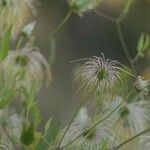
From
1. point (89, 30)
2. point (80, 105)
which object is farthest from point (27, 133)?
point (89, 30)

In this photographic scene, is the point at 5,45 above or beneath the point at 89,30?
beneath

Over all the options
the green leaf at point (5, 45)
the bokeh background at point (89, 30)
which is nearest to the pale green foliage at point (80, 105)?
the green leaf at point (5, 45)

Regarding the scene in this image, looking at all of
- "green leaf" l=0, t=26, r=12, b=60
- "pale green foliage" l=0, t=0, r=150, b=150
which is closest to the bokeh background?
"pale green foliage" l=0, t=0, r=150, b=150

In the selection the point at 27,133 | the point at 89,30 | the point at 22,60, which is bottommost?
the point at 27,133

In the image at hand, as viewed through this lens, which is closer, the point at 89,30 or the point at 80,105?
the point at 80,105

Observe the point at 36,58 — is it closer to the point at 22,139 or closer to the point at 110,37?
the point at 22,139

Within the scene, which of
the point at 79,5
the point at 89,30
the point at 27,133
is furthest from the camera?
the point at 89,30

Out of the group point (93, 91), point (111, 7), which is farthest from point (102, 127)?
point (111, 7)

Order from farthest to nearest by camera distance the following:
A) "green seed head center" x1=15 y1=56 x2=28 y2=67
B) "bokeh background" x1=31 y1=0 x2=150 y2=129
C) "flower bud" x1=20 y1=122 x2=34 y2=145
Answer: "bokeh background" x1=31 y1=0 x2=150 y2=129 → "green seed head center" x1=15 y1=56 x2=28 y2=67 → "flower bud" x1=20 y1=122 x2=34 y2=145

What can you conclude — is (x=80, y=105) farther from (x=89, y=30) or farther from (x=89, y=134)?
(x=89, y=30)

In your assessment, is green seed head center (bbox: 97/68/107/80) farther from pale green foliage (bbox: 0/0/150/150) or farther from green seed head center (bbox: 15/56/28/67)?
green seed head center (bbox: 15/56/28/67)

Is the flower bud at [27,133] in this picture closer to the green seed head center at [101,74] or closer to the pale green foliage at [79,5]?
the green seed head center at [101,74]

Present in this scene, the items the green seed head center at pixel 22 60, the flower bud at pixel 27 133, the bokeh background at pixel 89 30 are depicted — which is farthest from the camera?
the bokeh background at pixel 89 30
